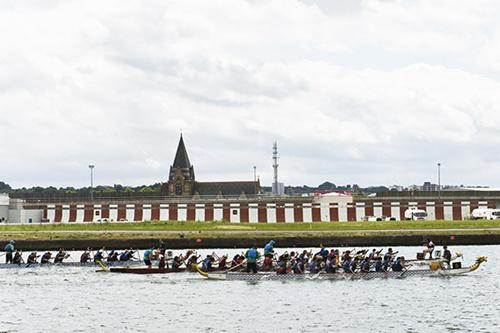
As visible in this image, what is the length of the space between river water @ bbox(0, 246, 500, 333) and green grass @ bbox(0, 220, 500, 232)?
4345 cm

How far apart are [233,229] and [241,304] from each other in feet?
188

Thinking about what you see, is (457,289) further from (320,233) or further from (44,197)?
(44,197)

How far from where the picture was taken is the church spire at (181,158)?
17900 cm

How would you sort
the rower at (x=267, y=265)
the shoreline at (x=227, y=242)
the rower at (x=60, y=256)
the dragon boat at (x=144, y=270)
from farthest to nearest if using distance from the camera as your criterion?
the shoreline at (x=227, y=242) < the rower at (x=60, y=256) < the dragon boat at (x=144, y=270) < the rower at (x=267, y=265)

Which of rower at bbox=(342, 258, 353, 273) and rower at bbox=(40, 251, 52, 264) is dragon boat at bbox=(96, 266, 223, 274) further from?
rower at bbox=(342, 258, 353, 273)

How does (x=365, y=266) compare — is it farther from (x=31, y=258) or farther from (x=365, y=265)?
(x=31, y=258)

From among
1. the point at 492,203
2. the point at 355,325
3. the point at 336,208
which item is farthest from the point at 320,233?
the point at 355,325

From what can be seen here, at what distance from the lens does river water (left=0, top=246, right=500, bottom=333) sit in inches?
1748

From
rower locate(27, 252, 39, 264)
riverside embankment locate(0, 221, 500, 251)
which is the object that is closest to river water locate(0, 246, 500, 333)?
rower locate(27, 252, 39, 264)

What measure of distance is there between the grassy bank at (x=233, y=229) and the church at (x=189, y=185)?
190ft

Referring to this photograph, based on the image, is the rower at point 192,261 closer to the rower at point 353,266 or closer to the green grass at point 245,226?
the rower at point 353,266

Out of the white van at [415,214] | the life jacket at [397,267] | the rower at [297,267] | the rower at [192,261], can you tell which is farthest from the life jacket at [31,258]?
the white van at [415,214]

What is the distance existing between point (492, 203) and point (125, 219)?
53335 mm

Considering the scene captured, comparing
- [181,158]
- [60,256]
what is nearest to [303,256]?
[60,256]
